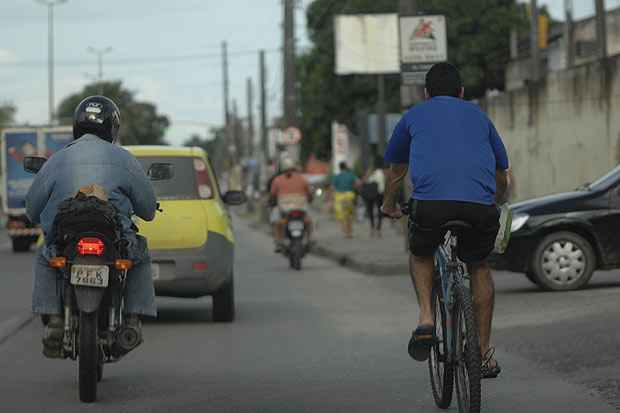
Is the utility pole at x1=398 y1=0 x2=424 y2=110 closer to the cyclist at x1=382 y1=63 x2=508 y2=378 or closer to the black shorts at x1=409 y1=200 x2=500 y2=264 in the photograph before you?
the cyclist at x1=382 y1=63 x2=508 y2=378

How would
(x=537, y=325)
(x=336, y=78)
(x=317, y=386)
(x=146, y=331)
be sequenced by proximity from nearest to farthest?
(x=317, y=386) → (x=537, y=325) → (x=146, y=331) → (x=336, y=78)

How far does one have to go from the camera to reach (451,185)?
745 centimetres

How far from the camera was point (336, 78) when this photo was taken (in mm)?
71688

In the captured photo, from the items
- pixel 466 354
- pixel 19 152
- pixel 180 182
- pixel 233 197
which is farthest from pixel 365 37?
pixel 466 354

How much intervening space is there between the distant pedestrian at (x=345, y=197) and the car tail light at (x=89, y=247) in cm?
2577

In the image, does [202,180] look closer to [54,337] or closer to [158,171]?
[158,171]

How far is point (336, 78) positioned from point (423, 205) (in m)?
64.5

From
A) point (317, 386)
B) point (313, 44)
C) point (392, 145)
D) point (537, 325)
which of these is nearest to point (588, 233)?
point (537, 325)

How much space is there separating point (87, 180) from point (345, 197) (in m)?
26.3

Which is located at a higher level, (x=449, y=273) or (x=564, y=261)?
(x=449, y=273)

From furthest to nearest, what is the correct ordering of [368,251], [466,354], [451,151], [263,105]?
[263,105]
[368,251]
[451,151]
[466,354]

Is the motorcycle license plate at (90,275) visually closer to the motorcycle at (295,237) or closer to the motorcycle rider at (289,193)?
the motorcycle at (295,237)

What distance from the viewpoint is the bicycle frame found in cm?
743

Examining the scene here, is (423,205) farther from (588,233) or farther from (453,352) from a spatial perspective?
(588,233)
